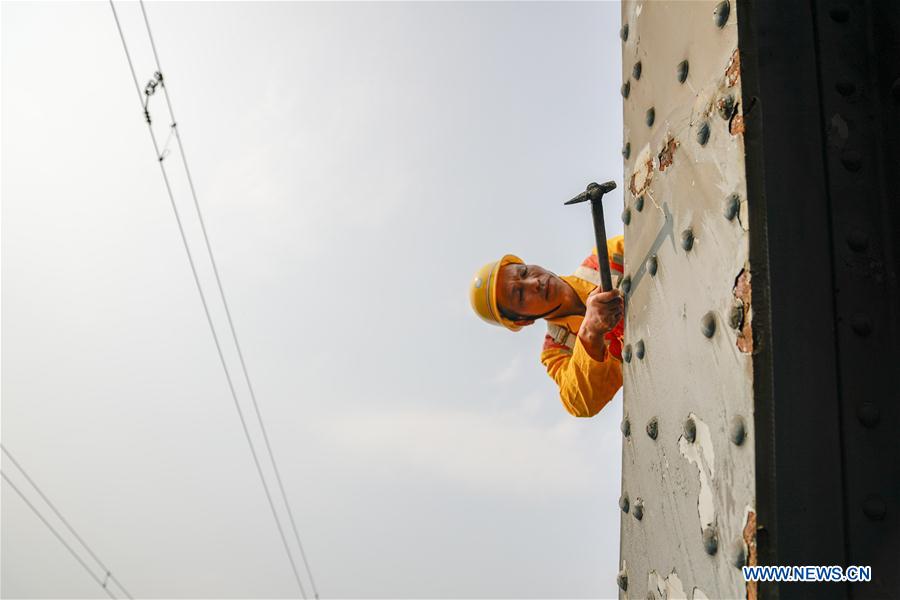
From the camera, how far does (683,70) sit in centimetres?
141

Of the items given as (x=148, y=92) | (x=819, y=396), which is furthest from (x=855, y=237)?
(x=148, y=92)

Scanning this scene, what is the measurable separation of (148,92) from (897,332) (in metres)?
6.99

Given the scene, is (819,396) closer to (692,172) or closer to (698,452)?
(698,452)

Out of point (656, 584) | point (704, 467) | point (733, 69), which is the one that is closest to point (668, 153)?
point (733, 69)

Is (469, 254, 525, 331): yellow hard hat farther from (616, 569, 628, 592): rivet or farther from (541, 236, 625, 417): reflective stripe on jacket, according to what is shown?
(616, 569, 628, 592): rivet

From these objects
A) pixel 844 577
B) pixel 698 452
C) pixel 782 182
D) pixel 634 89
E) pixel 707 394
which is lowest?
pixel 844 577

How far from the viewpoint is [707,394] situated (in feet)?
4.07

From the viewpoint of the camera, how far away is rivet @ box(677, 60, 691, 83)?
1397 mm

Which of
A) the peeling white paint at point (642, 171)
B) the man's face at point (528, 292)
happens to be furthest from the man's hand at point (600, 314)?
the man's face at point (528, 292)

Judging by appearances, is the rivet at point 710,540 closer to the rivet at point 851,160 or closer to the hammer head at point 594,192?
the rivet at point 851,160

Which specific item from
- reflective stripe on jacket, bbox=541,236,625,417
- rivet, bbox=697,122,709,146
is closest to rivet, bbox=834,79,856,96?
rivet, bbox=697,122,709,146

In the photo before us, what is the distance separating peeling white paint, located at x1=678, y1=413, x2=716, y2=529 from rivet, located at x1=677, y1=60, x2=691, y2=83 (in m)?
0.65

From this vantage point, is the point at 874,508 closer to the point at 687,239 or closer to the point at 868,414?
the point at 868,414

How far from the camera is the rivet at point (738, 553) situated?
1098mm
